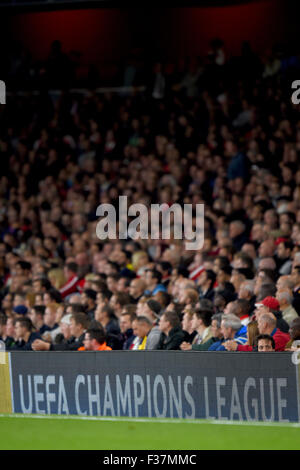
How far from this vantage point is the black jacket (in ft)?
32.7

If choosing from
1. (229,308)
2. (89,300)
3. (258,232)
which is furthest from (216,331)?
(258,232)

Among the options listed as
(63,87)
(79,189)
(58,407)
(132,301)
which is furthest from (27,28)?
(58,407)

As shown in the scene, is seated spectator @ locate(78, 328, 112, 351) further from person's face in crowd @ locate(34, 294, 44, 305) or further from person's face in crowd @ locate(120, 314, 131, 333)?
person's face in crowd @ locate(34, 294, 44, 305)

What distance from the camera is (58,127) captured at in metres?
20.9

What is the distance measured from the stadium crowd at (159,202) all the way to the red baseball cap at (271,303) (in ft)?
0.07

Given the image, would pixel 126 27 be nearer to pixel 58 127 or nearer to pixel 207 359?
pixel 58 127

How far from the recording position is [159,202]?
15984 mm

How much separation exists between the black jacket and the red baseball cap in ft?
3.29

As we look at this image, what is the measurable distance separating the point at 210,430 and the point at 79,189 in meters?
10.3

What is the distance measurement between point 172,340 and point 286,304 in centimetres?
136

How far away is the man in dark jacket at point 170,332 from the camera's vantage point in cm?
1000

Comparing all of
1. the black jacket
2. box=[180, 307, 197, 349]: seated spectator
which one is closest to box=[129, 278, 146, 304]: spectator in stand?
box=[180, 307, 197, 349]: seated spectator

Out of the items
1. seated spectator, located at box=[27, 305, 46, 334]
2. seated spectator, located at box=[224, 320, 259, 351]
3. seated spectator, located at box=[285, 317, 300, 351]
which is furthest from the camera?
seated spectator, located at box=[27, 305, 46, 334]

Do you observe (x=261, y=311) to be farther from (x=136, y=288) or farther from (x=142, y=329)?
(x=136, y=288)
